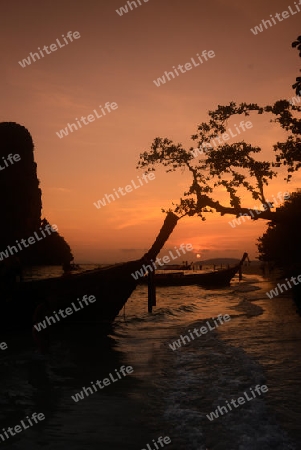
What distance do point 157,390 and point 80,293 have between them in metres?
9.37

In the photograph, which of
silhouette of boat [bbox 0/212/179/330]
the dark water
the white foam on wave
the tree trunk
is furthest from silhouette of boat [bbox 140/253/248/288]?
the white foam on wave

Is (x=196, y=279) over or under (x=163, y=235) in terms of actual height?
under

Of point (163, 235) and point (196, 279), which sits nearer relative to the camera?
point (163, 235)

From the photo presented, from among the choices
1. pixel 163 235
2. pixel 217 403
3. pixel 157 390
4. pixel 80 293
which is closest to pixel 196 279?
pixel 163 235

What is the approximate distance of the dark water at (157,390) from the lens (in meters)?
6.94

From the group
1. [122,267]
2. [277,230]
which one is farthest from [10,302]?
[277,230]

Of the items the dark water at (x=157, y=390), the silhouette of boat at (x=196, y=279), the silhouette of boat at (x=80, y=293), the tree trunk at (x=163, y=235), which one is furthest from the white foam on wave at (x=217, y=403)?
the silhouette of boat at (x=196, y=279)

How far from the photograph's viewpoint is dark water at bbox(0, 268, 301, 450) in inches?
273

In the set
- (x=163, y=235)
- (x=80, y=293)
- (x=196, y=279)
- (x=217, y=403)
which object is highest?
(x=163, y=235)

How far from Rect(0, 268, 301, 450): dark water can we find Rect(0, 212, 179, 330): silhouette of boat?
1.07m

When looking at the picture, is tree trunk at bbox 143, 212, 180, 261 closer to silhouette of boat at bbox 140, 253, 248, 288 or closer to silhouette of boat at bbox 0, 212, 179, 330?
silhouette of boat at bbox 0, 212, 179, 330

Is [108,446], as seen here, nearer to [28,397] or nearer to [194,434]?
[194,434]

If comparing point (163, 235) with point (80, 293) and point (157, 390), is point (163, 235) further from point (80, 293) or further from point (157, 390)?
point (157, 390)

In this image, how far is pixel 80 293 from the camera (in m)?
18.5
